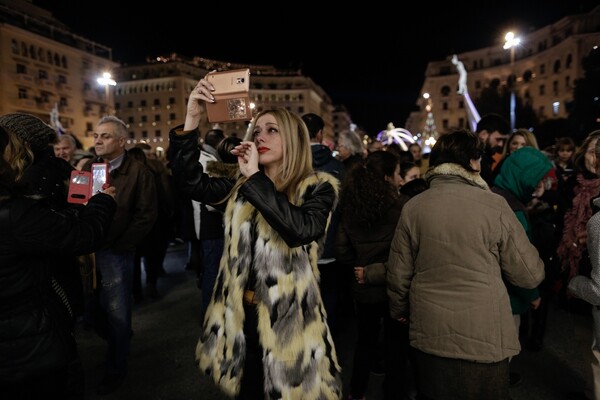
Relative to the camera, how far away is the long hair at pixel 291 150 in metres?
2.35

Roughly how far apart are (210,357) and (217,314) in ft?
A: 0.84

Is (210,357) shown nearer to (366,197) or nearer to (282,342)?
(282,342)

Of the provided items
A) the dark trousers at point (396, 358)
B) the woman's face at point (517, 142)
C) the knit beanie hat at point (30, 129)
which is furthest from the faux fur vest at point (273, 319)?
the woman's face at point (517, 142)

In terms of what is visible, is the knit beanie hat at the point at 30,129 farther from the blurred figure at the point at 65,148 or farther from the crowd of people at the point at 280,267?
the blurred figure at the point at 65,148

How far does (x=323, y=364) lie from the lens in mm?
2320

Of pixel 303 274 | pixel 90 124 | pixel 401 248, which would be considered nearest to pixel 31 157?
pixel 303 274

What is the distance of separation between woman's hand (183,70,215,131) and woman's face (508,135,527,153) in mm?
4074

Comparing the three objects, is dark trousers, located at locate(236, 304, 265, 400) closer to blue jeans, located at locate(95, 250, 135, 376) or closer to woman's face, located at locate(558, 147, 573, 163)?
blue jeans, located at locate(95, 250, 135, 376)

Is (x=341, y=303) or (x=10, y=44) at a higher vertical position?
(x=10, y=44)

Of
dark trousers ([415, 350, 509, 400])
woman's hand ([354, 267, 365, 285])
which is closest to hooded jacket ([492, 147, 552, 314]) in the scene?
woman's hand ([354, 267, 365, 285])

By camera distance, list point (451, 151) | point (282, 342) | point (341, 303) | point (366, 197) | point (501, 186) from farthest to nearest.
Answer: point (341, 303)
point (501, 186)
point (366, 197)
point (451, 151)
point (282, 342)

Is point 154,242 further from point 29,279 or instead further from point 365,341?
point 29,279

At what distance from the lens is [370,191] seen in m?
3.47

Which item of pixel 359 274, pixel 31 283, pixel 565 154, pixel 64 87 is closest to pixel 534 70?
pixel 565 154
